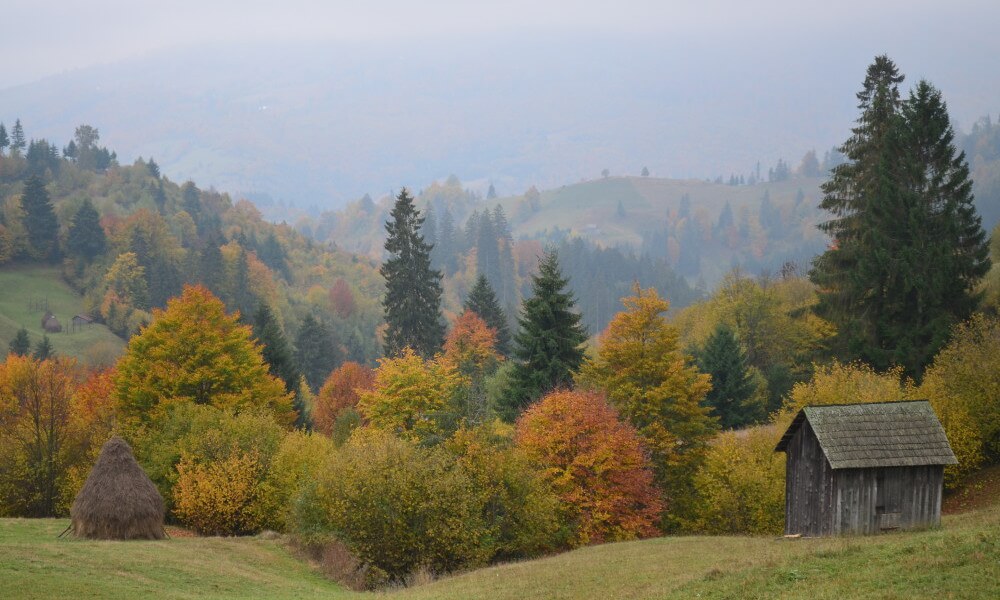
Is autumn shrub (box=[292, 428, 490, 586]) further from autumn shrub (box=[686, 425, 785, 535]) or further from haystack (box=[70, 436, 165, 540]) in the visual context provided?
autumn shrub (box=[686, 425, 785, 535])

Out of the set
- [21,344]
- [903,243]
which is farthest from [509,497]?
[21,344]

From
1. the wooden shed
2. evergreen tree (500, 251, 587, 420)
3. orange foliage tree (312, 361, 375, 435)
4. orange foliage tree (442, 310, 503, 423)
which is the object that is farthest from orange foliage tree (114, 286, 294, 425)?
the wooden shed

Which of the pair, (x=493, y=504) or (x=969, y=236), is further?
(x=969, y=236)

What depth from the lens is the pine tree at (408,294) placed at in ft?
287

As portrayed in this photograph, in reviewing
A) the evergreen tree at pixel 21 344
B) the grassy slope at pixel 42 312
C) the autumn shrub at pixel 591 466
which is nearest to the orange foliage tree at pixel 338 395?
the evergreen tree at pixel 21 344

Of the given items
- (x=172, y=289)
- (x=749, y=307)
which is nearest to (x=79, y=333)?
(x=172, y=289)

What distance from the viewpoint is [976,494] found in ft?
135

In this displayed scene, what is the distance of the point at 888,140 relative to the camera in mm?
53719

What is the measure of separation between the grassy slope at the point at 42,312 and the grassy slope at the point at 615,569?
100959 millimetres

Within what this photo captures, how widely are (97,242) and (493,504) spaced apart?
144811 millimetres

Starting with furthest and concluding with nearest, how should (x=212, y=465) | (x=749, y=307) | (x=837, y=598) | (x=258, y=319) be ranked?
(x=749, y=307), (x=258, y=319), (x=212, y=465), (x=837, y=598)

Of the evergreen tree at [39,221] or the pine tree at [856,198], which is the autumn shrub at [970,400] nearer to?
the pine tree at [856,198]

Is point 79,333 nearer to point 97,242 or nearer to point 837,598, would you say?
point 97,242

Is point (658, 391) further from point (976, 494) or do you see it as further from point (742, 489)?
point (976, 494)
